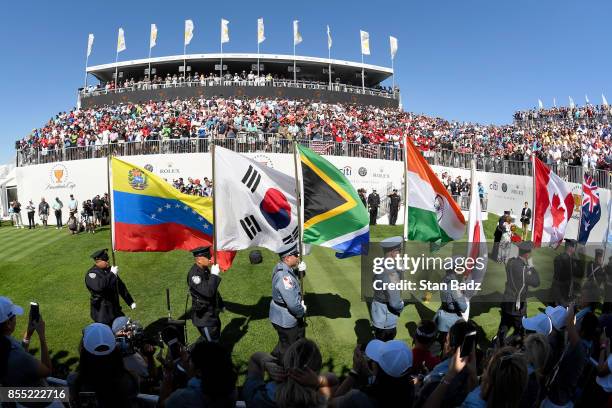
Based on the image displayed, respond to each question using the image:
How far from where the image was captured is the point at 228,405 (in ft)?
11.0

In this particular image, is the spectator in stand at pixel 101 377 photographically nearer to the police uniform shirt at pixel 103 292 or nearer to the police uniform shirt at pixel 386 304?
the police uniform shirt at pixel 103 292

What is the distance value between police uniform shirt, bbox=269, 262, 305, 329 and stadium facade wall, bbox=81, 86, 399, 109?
42038mm

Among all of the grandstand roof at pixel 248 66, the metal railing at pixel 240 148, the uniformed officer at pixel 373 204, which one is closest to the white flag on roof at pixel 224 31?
the grandstand roof at pixel 248 66

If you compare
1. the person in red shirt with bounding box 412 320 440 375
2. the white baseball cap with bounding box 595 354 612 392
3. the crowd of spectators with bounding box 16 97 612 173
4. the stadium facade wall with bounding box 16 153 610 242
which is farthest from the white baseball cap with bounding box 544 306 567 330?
the crowd of spectators with bounding box 16 97 612 173

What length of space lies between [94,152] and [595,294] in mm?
26392

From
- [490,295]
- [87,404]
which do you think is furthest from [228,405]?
[490,295]

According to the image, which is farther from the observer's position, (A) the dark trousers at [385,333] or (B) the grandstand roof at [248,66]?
(B) the grandstand roof at [248,66]

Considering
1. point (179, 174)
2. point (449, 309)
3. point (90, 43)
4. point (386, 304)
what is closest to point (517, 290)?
point (449, 309)

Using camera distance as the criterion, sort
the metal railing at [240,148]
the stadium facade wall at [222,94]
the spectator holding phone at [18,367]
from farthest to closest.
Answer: the stadium facade wall at [222,94] < the metal railing at [240,148] < the spectator holding phone at [18,367]

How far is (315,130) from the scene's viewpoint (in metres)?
29.8

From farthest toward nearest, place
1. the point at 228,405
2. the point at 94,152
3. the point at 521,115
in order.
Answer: the point at 521,115
the point at 94,152
the point at 228,405

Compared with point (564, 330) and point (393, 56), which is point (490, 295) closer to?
point (564, 330)

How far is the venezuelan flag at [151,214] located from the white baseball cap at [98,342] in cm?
437

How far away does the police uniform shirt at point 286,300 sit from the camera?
6871 mm
